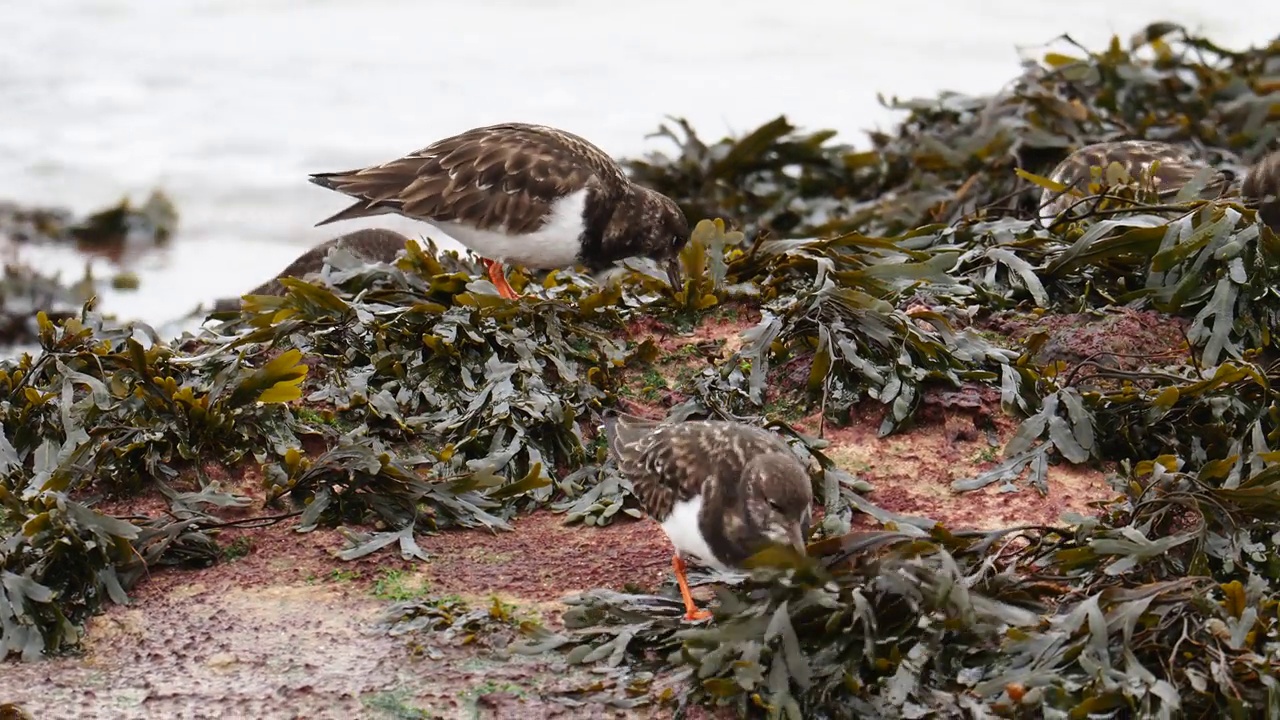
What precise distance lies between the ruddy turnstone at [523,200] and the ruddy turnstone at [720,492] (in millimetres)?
1774

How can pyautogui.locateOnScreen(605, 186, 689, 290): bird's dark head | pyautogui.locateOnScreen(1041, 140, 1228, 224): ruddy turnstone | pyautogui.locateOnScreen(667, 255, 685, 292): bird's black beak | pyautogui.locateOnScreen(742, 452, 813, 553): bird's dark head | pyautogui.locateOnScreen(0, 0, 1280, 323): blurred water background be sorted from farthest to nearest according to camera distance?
pyautogui.locateOnScreen(0, 0, 1280, 323): blurred water background, pyautogui.locateOnScreen(1041, 140, 1228, 224): ruddy turnstone, pyautogui.locateOnScreen(605, 186, 689, 290): bird's dark head, pyautogui.locateOnScreen(667, 255, 685, 292): bird's black beak, pyautogui.locateOnScreen(742, 452, 813, 553): bird's dark head

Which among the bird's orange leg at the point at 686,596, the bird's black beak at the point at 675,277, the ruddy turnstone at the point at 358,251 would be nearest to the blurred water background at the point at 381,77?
the ruddy turnstone at the point at 358,251

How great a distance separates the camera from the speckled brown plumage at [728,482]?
3023 mm

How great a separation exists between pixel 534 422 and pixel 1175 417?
1.73 meters

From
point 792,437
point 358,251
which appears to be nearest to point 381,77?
point 358,251

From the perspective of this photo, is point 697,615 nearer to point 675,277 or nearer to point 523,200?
point 675,277

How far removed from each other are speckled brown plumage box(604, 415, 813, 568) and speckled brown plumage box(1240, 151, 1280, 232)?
2.65 metres

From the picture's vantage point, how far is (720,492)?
3.09m

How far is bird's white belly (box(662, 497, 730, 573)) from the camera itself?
3090mm

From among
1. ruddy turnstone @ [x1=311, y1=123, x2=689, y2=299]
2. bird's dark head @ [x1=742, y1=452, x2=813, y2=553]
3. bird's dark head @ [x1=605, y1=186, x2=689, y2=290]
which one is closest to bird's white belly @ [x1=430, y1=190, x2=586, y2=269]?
ruddy turnstone @ [x1=311, y1=123, x2=689, y2=299]

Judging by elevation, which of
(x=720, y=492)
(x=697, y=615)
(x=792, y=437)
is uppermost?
(x=720, y=492)

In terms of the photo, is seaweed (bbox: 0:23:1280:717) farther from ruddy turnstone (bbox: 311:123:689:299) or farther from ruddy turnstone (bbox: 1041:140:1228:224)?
ruddy turnstone (bbox: 1041:140:1228:224)

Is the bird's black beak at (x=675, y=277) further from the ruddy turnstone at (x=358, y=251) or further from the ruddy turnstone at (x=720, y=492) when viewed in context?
the ruddy turnstone at (x=358, y=251)

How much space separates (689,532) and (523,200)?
2.25 m
